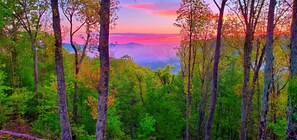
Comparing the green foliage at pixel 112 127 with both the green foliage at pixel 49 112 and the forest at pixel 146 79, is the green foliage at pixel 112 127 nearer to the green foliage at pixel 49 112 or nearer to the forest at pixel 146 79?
the forest at pixel 146 79

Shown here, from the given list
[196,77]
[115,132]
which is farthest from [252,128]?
[115,132]

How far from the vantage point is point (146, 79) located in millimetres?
37062

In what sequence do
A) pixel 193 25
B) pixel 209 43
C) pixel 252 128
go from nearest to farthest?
pixel 193 25
pixel 209 43
pixel 252 128

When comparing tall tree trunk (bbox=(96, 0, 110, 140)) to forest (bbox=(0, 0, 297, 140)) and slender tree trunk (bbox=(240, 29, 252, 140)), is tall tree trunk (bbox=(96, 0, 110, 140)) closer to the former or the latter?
forest (bbox=(0, 0, 297, 140))

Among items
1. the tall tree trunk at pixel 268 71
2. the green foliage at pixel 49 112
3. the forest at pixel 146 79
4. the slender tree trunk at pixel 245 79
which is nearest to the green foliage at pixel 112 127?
the forest at pixel 146 79

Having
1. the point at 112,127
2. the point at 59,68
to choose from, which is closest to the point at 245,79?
the point at 59,68

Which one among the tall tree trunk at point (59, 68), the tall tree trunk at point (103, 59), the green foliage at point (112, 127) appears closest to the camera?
the tall tree trunk at point (103, 59)

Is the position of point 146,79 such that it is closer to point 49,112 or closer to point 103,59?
point 49,112

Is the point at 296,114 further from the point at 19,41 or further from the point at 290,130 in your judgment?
the point at 19,41

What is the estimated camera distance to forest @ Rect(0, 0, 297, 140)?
10.6 metres

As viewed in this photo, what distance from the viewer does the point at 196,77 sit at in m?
36.1

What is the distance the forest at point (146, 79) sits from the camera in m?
10.6

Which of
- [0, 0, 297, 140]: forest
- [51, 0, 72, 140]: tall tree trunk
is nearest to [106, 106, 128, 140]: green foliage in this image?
[0, 0, 297, 140]: forest

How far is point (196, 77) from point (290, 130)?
27859 mm
